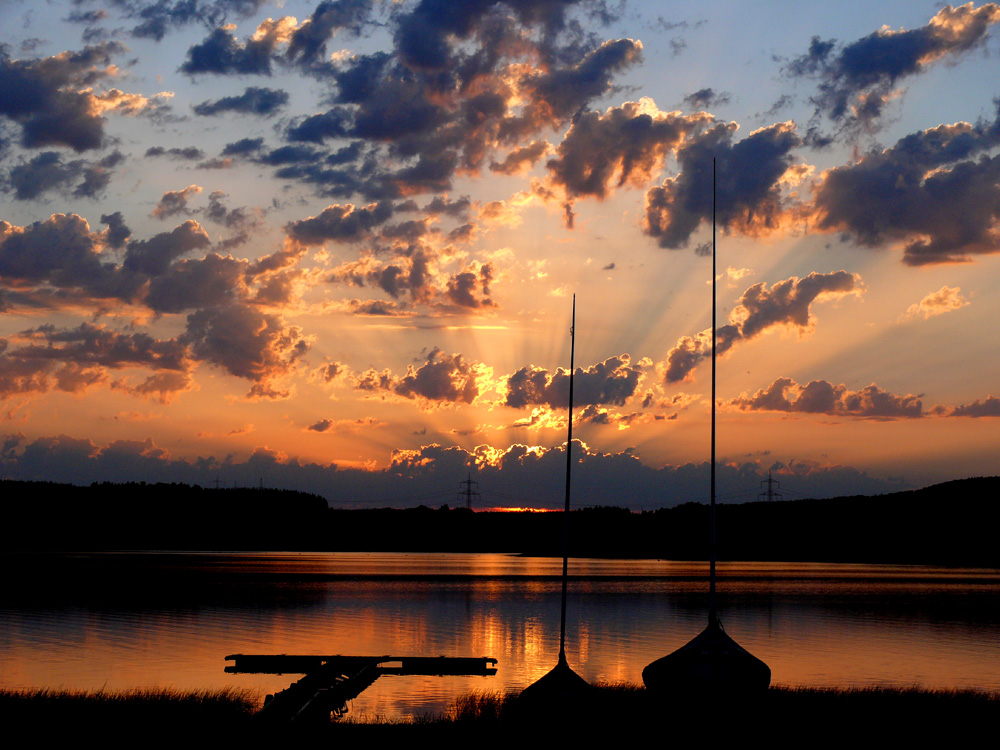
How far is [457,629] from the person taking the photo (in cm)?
5378

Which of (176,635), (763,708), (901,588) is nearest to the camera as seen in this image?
(763,708)

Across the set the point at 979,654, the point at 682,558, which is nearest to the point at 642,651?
the point at 979,654

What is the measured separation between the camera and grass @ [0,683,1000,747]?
74.1 ft

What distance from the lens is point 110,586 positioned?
274ft

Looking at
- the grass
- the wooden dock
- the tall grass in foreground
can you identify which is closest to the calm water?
the wooden dock

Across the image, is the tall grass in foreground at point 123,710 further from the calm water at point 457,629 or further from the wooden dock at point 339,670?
the calm water at point 457,629

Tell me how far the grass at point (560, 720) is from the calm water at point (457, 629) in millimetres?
5051

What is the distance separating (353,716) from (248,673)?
8.91 meters

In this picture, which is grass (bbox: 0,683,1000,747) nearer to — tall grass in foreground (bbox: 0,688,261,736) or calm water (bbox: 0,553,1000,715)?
tall grass in foreground (bbox: 0,688,261,736)

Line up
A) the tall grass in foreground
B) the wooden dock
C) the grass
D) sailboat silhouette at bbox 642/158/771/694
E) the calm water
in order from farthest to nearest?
1. the calm water
2. the wooden dock
3. sailboat silhouette at bbox 642/158/771/694
4. the tall grass in foreground
5. the grass

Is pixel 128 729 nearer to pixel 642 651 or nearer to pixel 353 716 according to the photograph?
pixel 353 716

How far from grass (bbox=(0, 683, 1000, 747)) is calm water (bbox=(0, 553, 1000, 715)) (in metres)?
5.05

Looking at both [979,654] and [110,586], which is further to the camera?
[110,586]

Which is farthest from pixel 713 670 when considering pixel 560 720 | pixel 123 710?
pixel 123 710
